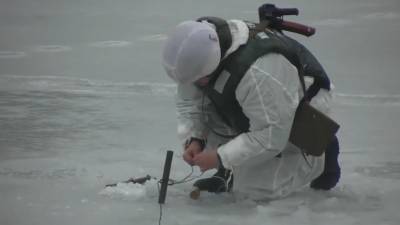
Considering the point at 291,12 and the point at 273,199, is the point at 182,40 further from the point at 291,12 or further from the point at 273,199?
the point at 273,199

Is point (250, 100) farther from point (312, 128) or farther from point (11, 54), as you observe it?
point (11, 54)

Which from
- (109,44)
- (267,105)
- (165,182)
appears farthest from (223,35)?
(109,44)

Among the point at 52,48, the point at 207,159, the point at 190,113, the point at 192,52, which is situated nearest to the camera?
the point at 192,52

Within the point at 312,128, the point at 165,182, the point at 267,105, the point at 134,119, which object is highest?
the point at 267,105

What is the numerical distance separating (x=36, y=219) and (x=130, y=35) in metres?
4.33

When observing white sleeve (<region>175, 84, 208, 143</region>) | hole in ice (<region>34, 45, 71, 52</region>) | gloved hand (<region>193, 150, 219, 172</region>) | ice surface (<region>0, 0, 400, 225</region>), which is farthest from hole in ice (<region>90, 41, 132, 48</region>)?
gloved hand (<region>193, 150, 219, 172</region>)

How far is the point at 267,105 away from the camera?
209cm

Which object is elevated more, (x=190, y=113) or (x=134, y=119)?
(x=190, y=113)

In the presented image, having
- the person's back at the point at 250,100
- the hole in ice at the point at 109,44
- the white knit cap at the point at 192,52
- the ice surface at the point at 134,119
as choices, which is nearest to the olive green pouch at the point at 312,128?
the person's back at the point at 250,100

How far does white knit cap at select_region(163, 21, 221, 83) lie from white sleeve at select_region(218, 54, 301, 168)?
141 millimetres

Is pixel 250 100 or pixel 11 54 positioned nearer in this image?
pixel 250 100

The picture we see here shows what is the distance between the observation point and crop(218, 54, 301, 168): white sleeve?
2086 mm

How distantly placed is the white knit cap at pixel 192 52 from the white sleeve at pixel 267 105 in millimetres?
141

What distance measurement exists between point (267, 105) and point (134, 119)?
5.55ft
